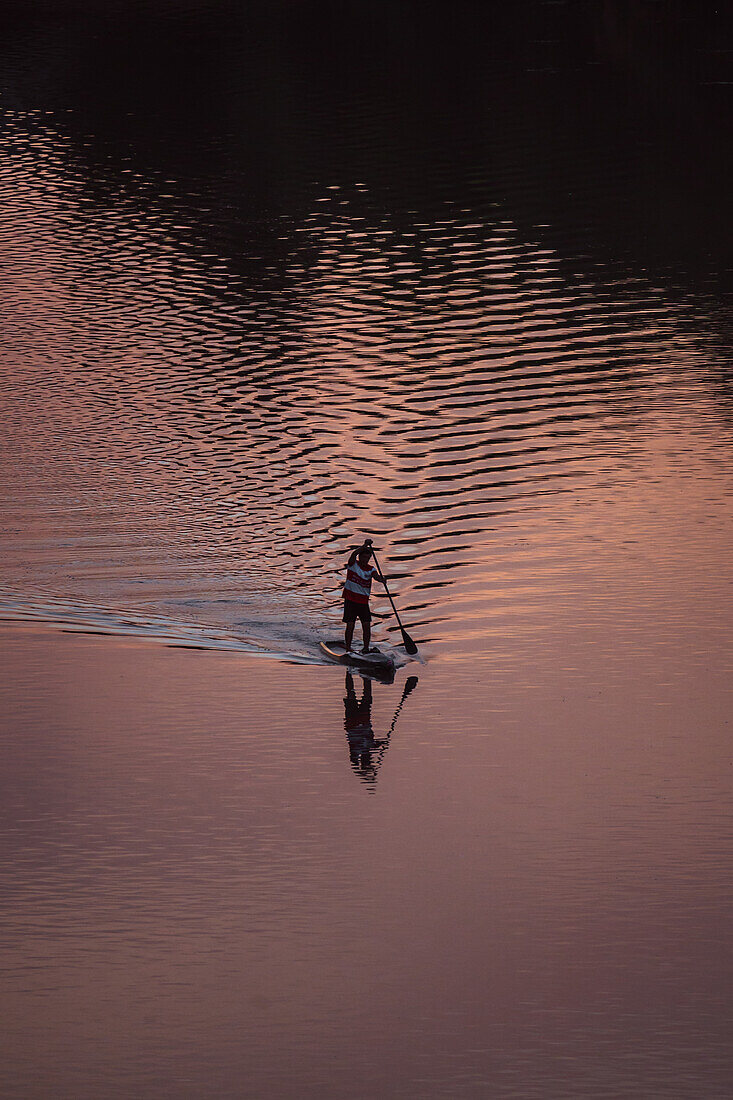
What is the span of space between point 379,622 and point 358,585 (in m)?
2.09

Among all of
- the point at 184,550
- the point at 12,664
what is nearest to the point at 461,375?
the point at 184,550

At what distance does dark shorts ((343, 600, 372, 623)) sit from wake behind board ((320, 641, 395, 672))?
0.56m

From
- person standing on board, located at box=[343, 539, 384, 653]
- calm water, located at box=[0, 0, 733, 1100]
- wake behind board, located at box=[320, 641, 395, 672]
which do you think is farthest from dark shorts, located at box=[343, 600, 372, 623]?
calm water, located at box=[0, 0, 733, 1100]

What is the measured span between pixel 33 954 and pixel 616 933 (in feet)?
21.7

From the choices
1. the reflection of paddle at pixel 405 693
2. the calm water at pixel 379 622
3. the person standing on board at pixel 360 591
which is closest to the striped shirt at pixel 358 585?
the person standing on board at pixel 360 591

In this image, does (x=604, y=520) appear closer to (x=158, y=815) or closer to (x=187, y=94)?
(x=158, y=815)

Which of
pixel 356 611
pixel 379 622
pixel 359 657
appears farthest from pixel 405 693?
pixel 379 622

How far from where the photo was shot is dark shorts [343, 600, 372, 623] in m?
28.1

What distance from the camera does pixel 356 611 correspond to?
92.4 feet

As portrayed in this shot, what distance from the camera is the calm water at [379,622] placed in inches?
718

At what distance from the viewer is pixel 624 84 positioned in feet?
268

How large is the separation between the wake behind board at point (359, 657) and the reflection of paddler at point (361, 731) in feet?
0.87

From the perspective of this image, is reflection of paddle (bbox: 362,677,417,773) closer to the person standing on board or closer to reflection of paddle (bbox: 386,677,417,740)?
reflection of paddle (bbox: 386,677,417,740)

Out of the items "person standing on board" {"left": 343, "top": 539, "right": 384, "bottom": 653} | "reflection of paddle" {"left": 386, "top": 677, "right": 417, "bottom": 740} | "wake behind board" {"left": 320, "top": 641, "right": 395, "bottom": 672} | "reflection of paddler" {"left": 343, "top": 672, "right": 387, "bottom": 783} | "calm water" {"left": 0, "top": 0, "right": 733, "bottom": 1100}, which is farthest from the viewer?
"person standing on board" {"left": 343, "top": 539, "right": 384, "bottom": 653}
